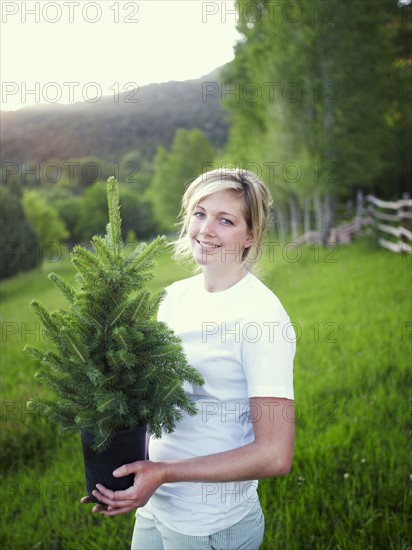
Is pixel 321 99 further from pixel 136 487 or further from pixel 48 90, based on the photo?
pixel 136 487

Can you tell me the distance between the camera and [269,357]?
1.50 metres

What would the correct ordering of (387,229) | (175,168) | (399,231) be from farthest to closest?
(175,168), (387,229), (399,231)

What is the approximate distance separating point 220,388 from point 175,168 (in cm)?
4054

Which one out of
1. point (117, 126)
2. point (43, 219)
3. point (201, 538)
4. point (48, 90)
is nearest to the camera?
point (201, 538)

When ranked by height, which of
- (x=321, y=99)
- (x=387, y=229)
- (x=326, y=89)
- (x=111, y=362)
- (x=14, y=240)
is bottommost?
(x=387, y=229)

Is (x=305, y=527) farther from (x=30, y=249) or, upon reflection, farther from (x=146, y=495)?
(x=30, y=249)

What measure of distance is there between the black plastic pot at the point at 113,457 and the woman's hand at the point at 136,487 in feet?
0.10

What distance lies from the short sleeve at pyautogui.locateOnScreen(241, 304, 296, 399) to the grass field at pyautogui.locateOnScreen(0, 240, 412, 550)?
0.77 m

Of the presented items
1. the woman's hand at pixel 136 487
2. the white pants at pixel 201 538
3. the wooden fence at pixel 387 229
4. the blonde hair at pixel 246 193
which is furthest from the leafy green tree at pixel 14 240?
the woman's hand at pixel 136 487

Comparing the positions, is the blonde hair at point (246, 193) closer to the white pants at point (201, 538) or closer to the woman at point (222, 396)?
the woman at point (222, 396)

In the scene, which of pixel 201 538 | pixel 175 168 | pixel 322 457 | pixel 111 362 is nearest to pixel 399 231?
pixel 322 457

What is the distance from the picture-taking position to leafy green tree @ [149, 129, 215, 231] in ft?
134

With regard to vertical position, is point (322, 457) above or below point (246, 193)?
below

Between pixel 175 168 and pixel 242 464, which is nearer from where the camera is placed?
pixel 242 464
